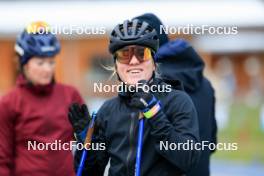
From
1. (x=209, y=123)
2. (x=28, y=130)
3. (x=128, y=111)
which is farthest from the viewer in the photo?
(x=28, y=130)

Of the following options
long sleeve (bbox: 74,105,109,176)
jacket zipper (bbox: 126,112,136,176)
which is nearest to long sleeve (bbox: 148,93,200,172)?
jacket zipper (bbox: 126,112,136,176)

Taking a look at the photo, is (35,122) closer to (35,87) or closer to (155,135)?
(35,87)

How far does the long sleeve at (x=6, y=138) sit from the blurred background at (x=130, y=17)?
15.0 m

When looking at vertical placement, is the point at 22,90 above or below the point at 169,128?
above

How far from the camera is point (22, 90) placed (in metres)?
5.50

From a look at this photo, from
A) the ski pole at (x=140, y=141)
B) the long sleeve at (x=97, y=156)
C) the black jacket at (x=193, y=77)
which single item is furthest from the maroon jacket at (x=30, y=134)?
the ski pole at (x=140, y=141)

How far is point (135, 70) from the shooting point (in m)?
3.94

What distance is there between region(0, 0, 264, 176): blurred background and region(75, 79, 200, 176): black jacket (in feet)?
53.8

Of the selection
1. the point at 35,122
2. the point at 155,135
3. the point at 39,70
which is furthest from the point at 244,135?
the point at 155,135

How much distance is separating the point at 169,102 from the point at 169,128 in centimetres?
26

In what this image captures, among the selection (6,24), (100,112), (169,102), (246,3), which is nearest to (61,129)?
(100,112)

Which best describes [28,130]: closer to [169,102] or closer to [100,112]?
[100,112]

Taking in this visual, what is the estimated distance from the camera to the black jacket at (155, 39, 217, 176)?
4.83m

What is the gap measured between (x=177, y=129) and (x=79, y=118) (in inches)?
29.2
